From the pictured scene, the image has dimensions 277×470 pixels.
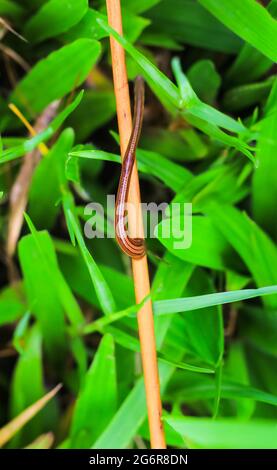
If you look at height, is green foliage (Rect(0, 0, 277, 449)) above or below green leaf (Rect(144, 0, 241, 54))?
below

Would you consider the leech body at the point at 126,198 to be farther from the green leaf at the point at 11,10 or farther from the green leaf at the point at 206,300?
the green leaf at the point at 11,10

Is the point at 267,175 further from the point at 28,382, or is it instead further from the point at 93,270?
the point at 28,382

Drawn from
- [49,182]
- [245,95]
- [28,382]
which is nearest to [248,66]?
[245,95]

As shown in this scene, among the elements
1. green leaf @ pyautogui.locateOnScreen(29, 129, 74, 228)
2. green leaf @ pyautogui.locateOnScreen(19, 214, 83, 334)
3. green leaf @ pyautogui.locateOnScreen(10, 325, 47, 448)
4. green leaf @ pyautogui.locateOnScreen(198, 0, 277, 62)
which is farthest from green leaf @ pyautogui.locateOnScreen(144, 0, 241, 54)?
green leaf @ pyautogui.locateOnScreen(10, 325, 47, 448)

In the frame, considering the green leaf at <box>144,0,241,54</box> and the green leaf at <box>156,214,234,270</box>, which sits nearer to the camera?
the green leaf at <box>156,214,234,270</box>

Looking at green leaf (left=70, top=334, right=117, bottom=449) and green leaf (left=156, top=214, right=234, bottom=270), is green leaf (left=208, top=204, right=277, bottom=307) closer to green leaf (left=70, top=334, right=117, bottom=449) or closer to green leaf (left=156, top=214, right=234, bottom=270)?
green leaf (left=156, top=214, right=234, bottom=270)

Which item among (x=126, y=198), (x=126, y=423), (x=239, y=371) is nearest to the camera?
(x=126, y=198)
